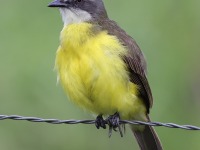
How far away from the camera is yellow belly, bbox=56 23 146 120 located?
1162cm

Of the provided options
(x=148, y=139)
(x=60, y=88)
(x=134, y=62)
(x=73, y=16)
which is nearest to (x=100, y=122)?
(x=148, y=139)

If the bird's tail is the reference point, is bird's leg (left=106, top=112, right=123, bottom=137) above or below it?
above

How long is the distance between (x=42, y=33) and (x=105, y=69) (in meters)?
2.71

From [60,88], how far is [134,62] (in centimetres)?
218

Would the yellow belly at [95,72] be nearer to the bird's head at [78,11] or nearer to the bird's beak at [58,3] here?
the bird's head at [78,11]

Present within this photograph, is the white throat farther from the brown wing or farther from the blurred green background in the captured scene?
the blurred green background

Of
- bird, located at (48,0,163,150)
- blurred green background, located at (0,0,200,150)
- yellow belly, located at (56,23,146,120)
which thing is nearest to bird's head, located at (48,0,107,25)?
bird, located at (48,0,163,150)

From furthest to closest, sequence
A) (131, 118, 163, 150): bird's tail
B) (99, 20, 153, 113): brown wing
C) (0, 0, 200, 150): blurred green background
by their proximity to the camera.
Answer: (0, 0, 200, 150): blurred green background → (131, 118, 163, 150): bird's tail → (99, 20, 153, 113): brown wing

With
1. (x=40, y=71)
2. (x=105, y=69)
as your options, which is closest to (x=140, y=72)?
(x=105, y=69)

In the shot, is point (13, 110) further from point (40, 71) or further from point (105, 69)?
point (105, 69)

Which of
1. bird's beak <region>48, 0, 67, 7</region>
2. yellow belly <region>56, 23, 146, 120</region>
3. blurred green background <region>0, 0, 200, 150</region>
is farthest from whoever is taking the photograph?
blurred green background <region>0, 0, 200, 150</region>

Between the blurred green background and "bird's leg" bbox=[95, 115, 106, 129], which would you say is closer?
"bird's leg" bbox=[95, 115, 106, 129]

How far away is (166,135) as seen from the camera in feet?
46.8

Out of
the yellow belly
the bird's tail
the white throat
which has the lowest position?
the bird's tail
